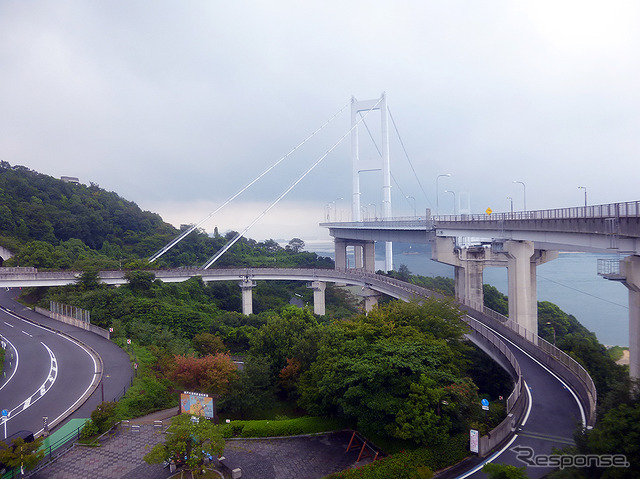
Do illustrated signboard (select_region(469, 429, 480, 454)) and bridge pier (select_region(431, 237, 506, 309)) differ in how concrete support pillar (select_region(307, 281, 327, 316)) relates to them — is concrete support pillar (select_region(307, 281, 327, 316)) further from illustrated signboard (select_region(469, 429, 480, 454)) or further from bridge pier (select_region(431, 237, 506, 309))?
illustrated signboard (select_region(469, 429, 480, 454))

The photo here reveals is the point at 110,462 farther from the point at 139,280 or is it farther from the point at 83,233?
the point at 83,233

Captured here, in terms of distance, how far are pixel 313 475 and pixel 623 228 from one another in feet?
43.1

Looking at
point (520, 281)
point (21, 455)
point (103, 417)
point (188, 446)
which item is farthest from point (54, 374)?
point (520, 281)

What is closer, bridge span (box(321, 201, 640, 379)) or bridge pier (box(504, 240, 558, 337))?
bridge span (box(321, 201, 640, 379))

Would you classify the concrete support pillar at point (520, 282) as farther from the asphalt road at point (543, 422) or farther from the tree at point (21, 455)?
the tree at point (21, 455)

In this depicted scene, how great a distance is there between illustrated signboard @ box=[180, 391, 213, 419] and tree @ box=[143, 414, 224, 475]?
7.36 ft

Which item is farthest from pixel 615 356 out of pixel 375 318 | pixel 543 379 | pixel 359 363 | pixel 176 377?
pixel 176 377

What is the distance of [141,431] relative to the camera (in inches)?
578

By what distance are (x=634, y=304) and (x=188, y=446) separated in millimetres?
14728

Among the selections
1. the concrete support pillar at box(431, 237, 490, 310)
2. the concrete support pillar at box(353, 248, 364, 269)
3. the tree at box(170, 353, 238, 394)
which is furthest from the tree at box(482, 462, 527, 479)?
the concrete support pillar at box(353, 248, 364, 269)

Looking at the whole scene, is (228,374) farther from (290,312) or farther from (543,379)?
(543,379)

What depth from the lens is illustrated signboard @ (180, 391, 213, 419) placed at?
14078 millimetres

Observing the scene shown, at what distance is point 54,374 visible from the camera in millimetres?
19594

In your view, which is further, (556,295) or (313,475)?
(556,295)
